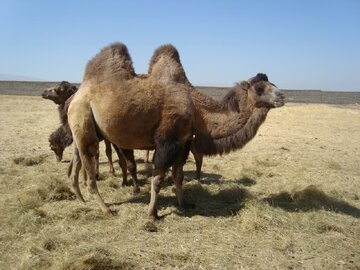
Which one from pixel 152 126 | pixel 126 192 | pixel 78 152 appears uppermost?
pixel 152 126

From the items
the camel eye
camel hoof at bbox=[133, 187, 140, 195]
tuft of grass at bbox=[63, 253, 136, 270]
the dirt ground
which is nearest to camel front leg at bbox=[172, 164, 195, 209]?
the dirt ground

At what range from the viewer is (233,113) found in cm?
693

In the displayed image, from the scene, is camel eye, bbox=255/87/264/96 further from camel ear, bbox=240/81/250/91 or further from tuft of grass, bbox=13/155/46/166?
tuft of grass, bbox=13/155/46/166

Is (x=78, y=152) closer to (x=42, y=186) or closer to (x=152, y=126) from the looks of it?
(x=42, y=186)

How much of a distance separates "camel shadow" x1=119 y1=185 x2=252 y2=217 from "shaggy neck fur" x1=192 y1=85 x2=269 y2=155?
3.23 feet

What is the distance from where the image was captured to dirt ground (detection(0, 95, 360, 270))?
489 cm

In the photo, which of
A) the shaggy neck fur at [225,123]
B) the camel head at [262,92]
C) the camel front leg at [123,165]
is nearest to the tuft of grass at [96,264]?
the shaggy neck fur at [225,123]

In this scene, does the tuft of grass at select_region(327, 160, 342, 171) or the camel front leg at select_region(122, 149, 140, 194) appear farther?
the tuft of grass at select_region(327, 160, 342, 171)

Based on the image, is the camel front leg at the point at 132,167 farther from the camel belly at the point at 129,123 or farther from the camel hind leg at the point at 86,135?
the camel belly at the point at 129,123

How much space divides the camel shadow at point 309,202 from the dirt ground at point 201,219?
0.06 feet

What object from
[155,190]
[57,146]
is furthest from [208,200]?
[57,146]

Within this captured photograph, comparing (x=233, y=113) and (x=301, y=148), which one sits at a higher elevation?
(x=233, y=113)

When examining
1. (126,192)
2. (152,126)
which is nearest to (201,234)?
(152,126)

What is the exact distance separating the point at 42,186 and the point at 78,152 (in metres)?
0.93
